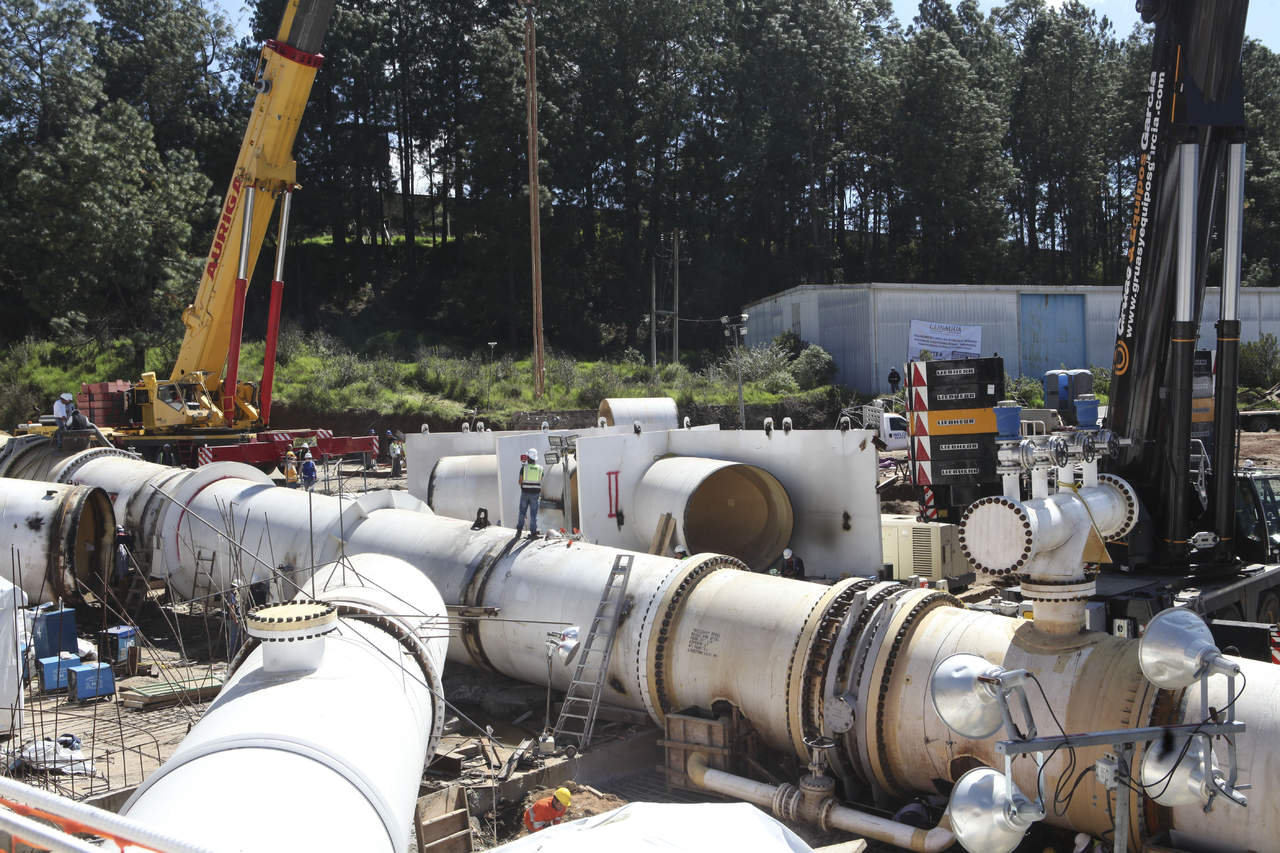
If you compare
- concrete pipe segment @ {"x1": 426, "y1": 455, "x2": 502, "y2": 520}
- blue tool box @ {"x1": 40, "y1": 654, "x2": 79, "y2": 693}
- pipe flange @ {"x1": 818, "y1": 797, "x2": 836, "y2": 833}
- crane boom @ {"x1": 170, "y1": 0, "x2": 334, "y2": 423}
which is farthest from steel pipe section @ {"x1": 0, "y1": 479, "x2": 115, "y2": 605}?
pipe flange @ {"x1": 818, "y1": 797, "x2": 836, "y2": 833}

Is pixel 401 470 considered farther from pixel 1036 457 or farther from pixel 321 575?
pixel 1036 457

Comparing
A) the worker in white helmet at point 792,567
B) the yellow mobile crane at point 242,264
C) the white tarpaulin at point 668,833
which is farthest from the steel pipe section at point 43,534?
the white tarpaulin at point 668,833

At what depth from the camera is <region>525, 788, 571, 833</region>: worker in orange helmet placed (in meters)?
7.80

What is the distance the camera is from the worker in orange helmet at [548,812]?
780 centimetres

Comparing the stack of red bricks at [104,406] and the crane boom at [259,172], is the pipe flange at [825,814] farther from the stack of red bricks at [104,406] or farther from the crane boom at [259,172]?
the stack of red bricks at [104,406]

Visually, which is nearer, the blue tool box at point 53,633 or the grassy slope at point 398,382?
the blue tool box at point 53,633

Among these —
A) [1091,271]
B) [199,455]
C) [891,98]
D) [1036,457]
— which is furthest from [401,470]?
[1091,271]

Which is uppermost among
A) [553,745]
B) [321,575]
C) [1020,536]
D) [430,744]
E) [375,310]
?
[375,310]

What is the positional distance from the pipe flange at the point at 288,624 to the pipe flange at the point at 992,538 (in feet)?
12.8

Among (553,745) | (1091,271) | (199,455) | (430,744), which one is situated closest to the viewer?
(430,744)

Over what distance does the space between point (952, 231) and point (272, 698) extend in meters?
51.9

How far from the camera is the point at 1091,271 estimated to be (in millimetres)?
58969

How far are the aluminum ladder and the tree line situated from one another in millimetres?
37466

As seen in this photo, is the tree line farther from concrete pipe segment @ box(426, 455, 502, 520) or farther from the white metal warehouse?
concrete pipe segment @ box(426, 455, 502, 520)
